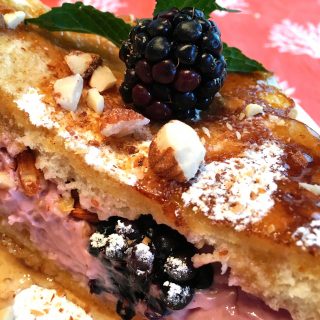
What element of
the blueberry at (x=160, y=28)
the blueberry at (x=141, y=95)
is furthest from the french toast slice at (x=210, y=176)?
the blueberry at (x=160, y=28)

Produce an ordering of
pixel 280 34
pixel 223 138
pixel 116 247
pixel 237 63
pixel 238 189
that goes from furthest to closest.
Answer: pixel 280 34 < pixel 237 63 < pixel 223 138 < pixel 116 247 < pixel 238 189

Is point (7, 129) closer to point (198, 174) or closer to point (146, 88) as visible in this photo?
point (146, 88)

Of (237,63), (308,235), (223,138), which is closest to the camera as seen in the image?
(308,235)

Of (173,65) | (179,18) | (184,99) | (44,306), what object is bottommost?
(44,306)

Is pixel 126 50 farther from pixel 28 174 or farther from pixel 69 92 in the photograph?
pixel 28 174

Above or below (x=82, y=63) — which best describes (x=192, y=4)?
above

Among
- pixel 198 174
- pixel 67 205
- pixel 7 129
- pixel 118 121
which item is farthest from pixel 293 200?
pixel 7 129

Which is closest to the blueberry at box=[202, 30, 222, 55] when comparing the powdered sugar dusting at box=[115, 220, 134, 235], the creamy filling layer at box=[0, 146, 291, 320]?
the powdered sugar dusting at box=[115, 220, 134, 235]

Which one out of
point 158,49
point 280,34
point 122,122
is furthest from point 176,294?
point 280,34
